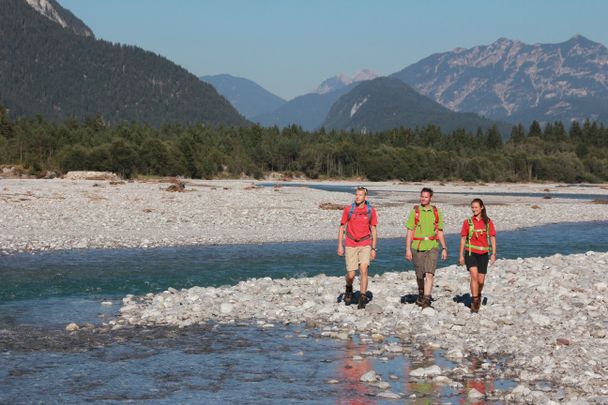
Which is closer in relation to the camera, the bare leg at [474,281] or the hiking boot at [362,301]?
the bare leg at [474,281]

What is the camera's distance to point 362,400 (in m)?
11.2

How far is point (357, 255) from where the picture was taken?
18.0 m

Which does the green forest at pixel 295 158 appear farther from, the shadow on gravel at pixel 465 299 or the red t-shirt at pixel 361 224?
the red t-shirt at pixel 361 224

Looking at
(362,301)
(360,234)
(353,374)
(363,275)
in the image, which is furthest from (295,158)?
(353,374)

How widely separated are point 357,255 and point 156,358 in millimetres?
6133

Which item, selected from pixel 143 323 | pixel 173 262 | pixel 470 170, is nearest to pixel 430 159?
pixel 470 170

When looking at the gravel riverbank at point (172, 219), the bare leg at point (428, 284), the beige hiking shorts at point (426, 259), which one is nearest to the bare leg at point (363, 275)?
the beige hiking shorts at point (426, 259)

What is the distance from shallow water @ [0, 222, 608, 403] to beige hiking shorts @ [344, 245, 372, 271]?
2.38 metres

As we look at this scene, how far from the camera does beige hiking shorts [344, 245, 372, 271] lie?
17.7m

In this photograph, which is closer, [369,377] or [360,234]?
[369,377]

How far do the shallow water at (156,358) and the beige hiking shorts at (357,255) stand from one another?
2.38 meters

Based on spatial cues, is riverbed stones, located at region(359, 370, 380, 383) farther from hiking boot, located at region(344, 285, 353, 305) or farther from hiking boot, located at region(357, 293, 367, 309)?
hiking boot, located at region(344, 285, 353, 305)

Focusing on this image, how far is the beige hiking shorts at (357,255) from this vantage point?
1773cm

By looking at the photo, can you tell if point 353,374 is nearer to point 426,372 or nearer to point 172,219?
point 426,372
